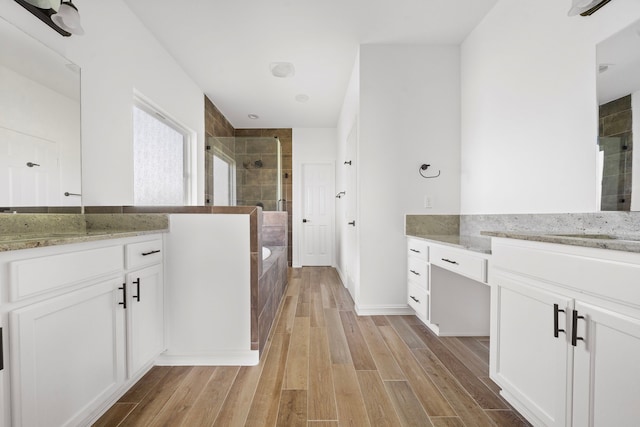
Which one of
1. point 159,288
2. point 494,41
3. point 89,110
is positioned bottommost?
point 159,288

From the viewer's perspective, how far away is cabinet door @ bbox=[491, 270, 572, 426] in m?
1.07

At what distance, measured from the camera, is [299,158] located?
209 inches

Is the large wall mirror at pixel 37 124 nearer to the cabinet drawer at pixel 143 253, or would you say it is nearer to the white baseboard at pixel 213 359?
the cabinet drawer at pixel 143 253

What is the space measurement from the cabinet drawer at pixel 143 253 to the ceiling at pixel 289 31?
5.96 feet

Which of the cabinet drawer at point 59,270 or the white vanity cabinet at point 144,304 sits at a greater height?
the cabinet drawer at point 59,270

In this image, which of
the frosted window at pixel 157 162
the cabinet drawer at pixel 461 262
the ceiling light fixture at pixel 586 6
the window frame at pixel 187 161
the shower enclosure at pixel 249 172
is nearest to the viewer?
the ceiling light fixture at pixel 586 6

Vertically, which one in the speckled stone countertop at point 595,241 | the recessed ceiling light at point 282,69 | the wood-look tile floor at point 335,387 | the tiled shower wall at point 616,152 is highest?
the recessed ceiling light at point 282,69

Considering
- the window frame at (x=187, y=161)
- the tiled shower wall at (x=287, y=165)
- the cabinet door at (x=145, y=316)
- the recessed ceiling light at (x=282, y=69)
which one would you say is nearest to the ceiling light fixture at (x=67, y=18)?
the cabinet door at (x=145, y=316)

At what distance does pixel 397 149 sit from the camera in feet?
9.01

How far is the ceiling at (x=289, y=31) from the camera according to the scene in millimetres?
2234

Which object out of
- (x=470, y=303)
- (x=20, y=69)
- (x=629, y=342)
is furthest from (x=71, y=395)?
(x=470, y=303)

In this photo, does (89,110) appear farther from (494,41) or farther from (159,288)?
(494,41)

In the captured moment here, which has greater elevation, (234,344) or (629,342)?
(629,342)

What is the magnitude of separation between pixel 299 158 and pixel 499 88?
3550 mm
